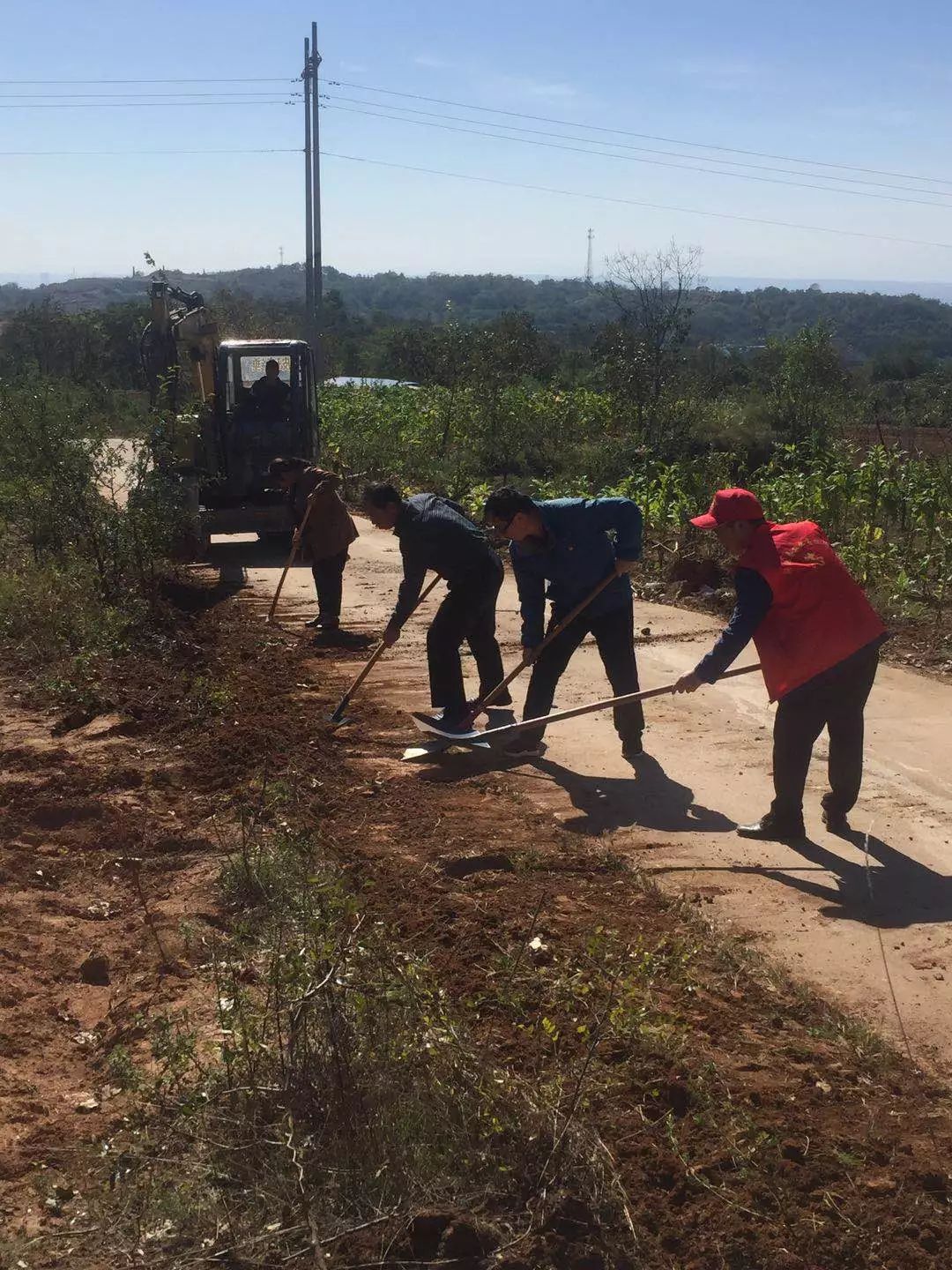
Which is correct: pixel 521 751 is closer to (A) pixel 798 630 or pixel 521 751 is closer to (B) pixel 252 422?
(A) pixel 798 630

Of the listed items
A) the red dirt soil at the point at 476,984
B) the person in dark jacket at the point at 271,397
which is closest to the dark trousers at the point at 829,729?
the red dirt soil at the point at 476,984

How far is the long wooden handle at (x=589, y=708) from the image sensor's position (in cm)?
623

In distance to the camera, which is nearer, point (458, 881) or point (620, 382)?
point (458, 881)

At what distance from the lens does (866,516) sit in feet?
42.9

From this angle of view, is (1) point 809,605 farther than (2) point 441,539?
No

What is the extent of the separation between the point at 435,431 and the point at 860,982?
18.8 m


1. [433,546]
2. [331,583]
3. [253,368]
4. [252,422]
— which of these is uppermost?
[253,368]

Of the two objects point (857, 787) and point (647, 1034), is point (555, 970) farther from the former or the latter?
point (857, 787)

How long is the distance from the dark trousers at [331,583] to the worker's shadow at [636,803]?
4.24m

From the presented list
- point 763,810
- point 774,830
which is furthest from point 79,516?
point 774,830

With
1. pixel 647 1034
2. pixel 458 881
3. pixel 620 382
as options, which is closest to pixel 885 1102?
pixel 647 1034

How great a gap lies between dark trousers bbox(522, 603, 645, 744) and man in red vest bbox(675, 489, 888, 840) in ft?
4.65

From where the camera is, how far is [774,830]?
617 centimetres

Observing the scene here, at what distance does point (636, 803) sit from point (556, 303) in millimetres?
148896
